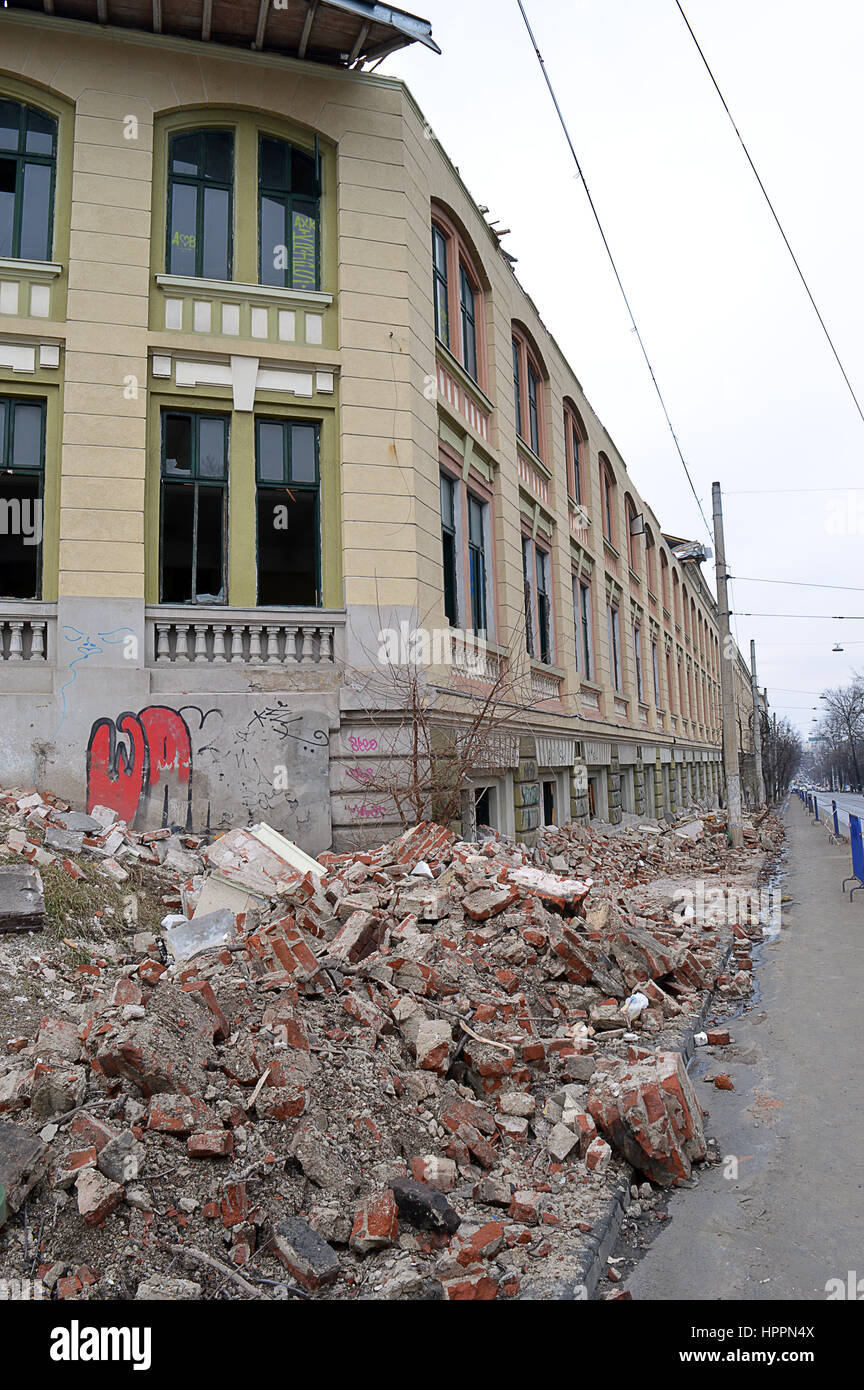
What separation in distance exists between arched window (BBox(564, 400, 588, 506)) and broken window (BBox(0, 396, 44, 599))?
11715mm

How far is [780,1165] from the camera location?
184 inches

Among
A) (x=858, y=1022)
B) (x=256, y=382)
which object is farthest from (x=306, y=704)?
(x=858, y=1022)

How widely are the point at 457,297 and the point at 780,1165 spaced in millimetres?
11936

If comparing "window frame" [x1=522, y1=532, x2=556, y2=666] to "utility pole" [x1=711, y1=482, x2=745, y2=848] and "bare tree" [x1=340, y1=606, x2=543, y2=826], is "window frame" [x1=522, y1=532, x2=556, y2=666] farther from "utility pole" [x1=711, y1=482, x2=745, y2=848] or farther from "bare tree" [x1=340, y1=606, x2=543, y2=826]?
"utility pole" [x1=711, y1=482, x2=745, y2=848]

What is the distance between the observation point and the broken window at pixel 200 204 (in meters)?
10.4

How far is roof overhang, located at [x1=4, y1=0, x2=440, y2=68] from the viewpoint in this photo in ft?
32.6

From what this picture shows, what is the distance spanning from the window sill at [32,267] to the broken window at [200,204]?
4.11 ft

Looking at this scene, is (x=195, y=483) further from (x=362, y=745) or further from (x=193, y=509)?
(x=362, y=745)

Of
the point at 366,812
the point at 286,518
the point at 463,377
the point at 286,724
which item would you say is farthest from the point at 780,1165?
the point at 463,377

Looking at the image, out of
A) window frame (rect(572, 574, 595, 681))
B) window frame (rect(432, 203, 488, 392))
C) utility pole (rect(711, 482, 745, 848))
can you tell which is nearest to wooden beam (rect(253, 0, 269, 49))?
window frame (rect(432, 203, 488, 392))

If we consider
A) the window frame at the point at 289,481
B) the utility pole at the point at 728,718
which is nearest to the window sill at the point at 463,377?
the window frame at the point at 289,481

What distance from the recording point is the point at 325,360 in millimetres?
10445

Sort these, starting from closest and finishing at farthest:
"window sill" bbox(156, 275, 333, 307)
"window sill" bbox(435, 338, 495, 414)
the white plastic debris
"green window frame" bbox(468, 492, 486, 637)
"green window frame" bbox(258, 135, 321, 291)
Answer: the white plastic debris → "window sill" bbox(156, 275, 333, 307) → "green window frame" bbox(258, 135, 321, 291) → "window sill" bbox(435, 338, 495, 414) → "green window frame" bbox(468, 492, 486, 637)
